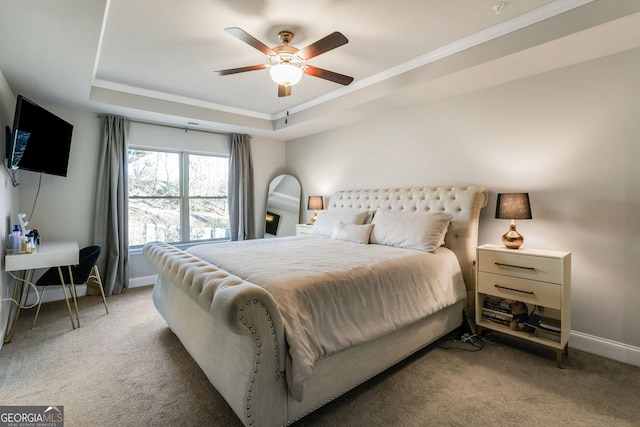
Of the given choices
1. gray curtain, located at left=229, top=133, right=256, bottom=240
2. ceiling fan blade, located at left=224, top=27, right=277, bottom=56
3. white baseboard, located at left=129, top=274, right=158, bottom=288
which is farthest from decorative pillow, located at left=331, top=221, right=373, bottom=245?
white baseboard, located at left=129, top=274, right=158, bottom=288

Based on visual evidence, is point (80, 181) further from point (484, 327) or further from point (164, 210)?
point (484, 327)

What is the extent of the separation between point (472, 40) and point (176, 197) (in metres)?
4.41

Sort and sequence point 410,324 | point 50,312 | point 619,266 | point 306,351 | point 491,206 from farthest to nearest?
1. point 50,312
2. point 491,206
3. point 619,266
4. point 410,324
5. point 306,351

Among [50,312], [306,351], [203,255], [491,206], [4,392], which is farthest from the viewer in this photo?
[50,312]

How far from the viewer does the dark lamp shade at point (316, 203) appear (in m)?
4.79

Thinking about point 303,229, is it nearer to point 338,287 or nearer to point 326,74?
point 326,74

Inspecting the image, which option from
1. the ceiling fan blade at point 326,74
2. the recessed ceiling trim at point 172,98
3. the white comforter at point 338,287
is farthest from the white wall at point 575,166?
the recessed ceiling trim at point 172,98

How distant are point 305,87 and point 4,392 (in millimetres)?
3712

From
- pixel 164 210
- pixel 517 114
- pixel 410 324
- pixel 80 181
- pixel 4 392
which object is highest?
pixel 517 114

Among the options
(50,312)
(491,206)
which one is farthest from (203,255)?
(491,206)

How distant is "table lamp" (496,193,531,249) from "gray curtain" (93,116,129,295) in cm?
449

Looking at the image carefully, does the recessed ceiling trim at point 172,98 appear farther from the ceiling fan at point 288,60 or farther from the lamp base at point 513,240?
the lamp base at point 513,240

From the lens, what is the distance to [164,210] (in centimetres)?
473
